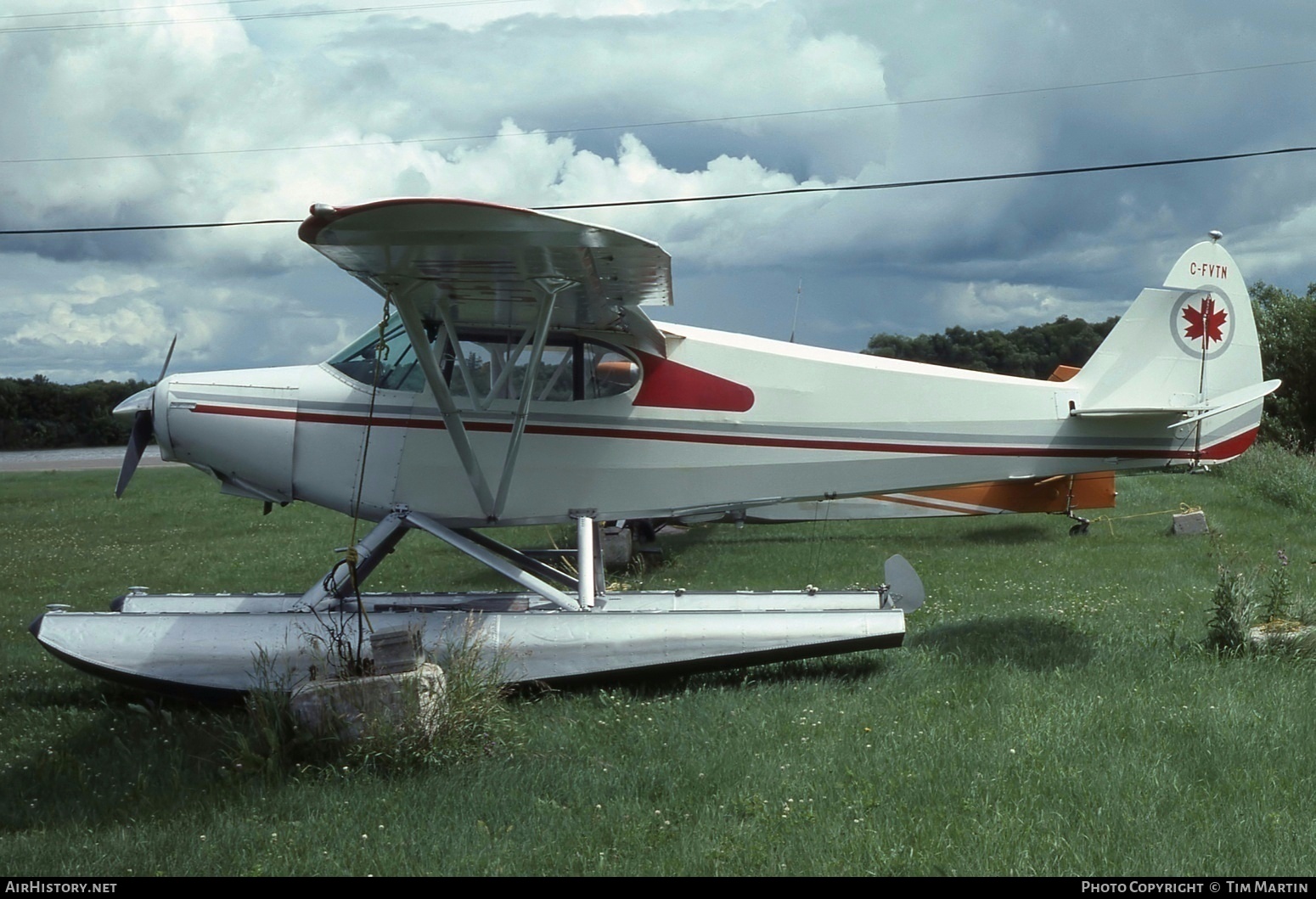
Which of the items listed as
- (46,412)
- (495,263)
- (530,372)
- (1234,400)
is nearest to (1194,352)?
(1234,400)

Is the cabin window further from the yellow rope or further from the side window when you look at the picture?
the yellow rope

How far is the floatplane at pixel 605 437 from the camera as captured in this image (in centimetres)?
636

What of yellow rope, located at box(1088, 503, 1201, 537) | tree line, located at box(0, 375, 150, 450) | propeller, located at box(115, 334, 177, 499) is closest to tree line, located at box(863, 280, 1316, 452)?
yellow rope, located at box(1088, 503, 1201, 537)

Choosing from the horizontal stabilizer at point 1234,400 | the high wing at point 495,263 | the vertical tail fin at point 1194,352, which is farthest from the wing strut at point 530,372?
the horizontal stabilizer at point 1234,400

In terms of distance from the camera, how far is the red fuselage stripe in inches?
286

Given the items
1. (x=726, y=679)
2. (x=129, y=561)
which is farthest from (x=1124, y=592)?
(x=129, y=561)

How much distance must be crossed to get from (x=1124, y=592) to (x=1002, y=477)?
8.21 ft

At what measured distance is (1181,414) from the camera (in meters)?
7.83

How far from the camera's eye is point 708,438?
7.43 metres

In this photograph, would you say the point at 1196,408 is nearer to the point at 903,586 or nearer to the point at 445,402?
the point at 903,586

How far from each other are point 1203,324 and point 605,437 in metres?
5.01

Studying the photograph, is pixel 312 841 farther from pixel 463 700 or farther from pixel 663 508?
pixel 663 508

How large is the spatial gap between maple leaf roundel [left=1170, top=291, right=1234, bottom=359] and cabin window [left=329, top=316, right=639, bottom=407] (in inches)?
179

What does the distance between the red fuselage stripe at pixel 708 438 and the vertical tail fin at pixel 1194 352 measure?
0.40m
